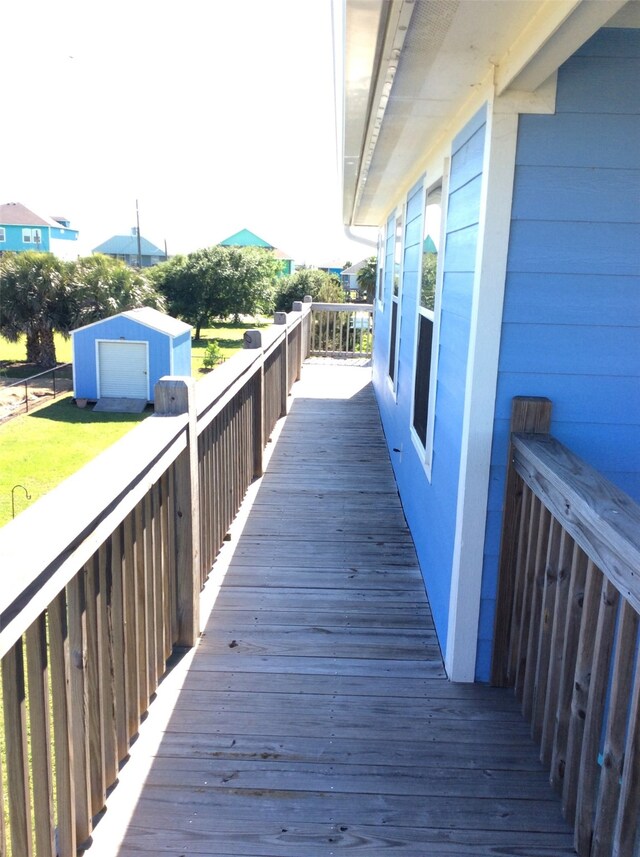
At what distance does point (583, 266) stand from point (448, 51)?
0.79m

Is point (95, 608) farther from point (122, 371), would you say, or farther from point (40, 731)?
point (122, 371)

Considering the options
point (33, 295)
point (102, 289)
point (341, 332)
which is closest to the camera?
point (341, 332)

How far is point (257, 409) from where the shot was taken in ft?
16.4

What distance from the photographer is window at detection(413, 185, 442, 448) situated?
150 inches

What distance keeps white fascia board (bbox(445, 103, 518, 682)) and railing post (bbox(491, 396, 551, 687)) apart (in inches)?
3.0

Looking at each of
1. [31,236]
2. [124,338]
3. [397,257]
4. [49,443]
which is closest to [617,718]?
[397,257]

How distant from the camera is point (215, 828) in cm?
193

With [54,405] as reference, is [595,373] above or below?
above

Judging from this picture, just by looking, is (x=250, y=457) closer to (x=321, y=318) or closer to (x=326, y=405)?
(x=326, y=405)

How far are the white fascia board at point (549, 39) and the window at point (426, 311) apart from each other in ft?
4.64

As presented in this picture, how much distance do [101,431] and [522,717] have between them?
49.9 ft

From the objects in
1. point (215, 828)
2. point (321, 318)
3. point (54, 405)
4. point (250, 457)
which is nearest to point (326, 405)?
point (250, 457)

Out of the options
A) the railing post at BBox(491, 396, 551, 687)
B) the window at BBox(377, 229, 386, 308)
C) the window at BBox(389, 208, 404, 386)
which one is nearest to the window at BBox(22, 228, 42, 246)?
the window at BBox(377, 229, 386, 308)

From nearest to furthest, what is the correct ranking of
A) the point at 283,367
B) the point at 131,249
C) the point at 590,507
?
the point at 590,507
the point at 283,367
the point at 131,249
